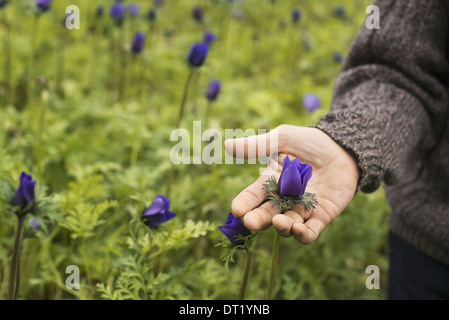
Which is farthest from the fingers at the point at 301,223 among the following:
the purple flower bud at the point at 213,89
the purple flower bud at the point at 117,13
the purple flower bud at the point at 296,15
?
the purple flower bud at the point at 296,15

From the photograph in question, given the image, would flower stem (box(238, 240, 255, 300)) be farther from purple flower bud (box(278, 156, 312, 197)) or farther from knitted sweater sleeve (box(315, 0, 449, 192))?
knitted sweater sleeve (box(315, 0, 449, 192))

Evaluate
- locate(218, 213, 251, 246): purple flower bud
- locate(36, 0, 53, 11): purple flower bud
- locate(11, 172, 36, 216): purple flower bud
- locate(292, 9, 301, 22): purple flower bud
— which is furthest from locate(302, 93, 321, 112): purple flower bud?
locate(11, 172, 36, 216): purple flower bud

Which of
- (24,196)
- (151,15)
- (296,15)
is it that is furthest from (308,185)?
(296,15)

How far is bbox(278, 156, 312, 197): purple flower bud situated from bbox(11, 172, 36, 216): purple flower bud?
1.64ft

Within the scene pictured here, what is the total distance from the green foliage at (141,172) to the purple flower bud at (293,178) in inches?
7.3

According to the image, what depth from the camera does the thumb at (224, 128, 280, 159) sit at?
1.01 metres

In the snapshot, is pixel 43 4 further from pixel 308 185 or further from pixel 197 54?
pixel 308 185

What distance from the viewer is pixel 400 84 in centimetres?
129

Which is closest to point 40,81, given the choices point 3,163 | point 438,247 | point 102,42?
point 3,163

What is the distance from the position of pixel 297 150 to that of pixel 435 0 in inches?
23.3

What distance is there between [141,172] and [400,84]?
3.36 ft

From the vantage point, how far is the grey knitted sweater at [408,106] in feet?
3.84

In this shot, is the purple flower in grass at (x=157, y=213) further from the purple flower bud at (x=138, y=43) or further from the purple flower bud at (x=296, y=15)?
the purple flower bud at (x=296, y=15)
